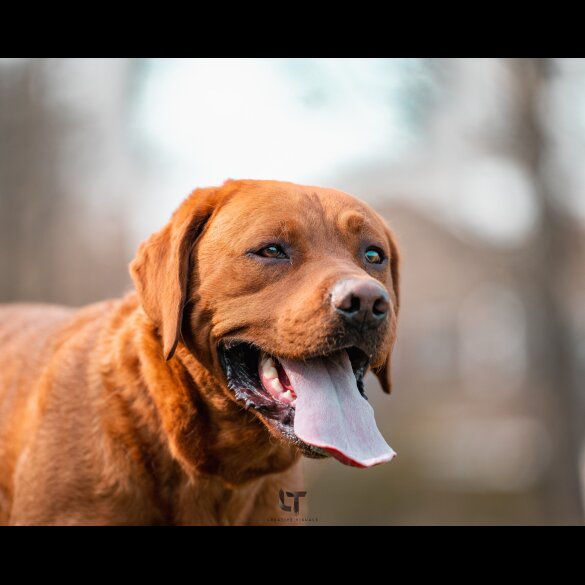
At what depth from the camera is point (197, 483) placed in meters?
3.19


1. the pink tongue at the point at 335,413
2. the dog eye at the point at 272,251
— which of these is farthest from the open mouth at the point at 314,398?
the dog eye at the point at 272,251

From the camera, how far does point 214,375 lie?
122 inches

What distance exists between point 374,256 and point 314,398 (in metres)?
0.74

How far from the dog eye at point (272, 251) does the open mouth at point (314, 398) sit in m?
0.38

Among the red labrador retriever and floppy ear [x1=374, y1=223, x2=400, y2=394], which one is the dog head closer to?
the red labrador retriever

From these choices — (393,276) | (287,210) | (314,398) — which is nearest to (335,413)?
(314,398)

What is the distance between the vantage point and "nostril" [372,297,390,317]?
8.87 feet

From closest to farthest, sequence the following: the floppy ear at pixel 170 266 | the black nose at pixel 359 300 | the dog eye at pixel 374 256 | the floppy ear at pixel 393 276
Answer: the black nose at pixel 359 300 → the floppy ear at pixel 170 266 → the dog eye at pixel 374 256 → the floppy ear at pixel 393 276

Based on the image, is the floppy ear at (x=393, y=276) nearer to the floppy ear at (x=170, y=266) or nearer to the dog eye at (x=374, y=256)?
the dog eye at (x=374, y=256)

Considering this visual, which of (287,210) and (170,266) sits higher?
(287,210)

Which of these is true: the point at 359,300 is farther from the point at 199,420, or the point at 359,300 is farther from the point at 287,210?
the point at 199,420

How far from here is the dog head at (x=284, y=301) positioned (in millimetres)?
2746

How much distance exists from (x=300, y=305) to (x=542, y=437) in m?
7.96
